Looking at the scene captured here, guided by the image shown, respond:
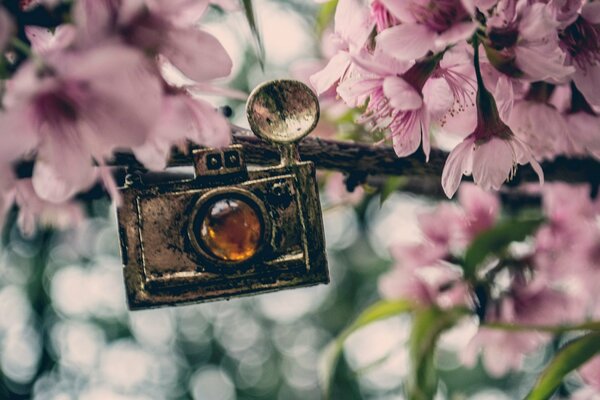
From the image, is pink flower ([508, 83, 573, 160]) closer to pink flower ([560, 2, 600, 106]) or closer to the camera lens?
pink flower ([560, 2, 600, 106])

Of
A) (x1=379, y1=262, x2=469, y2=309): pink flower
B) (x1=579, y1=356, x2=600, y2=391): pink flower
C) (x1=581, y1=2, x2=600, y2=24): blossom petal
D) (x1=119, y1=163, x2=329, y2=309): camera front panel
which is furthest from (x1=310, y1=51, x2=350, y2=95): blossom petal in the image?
(x1=579, y1=356, x2=600, y2=391): pink flower

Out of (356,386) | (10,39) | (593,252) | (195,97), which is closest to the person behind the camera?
(10,39)

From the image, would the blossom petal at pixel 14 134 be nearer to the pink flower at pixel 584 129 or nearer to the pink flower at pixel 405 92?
the pink flower at pixel 405 92

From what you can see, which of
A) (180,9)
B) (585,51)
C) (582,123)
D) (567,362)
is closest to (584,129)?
(582,123)

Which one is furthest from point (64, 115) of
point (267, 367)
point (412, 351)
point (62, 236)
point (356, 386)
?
point (267, 367)

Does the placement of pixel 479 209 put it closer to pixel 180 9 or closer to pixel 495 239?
pixel 495 239

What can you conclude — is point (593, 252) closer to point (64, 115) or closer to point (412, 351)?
point (412, 351)
